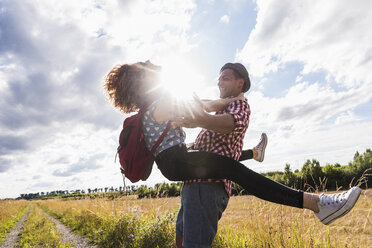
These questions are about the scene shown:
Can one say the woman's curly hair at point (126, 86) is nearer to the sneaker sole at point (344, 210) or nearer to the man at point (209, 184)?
the man at point (209, 184)

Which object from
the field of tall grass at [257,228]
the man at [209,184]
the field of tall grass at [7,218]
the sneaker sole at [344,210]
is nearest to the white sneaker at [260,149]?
the field of tall grass at [257,228]

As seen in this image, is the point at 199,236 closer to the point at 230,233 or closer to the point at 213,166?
the point at 213,166

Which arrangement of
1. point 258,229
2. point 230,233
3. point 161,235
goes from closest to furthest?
point 258,229, point 230,233, point 161,235

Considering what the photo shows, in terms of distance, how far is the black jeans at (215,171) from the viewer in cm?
194

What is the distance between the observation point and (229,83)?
95.0 inches

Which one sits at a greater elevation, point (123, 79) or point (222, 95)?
point (123, 79)

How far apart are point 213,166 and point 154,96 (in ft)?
2.74

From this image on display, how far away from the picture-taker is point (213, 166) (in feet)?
6.45

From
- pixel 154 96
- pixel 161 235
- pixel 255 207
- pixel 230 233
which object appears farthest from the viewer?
pixel 161 235

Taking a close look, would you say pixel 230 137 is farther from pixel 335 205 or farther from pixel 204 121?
pixel 335 205

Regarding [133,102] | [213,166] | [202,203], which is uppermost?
[133,102]

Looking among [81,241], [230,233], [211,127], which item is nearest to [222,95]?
[211,127]

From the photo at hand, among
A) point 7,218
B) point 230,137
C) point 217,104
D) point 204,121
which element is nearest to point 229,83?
point 217,104

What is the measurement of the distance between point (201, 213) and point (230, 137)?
28.1 inches
